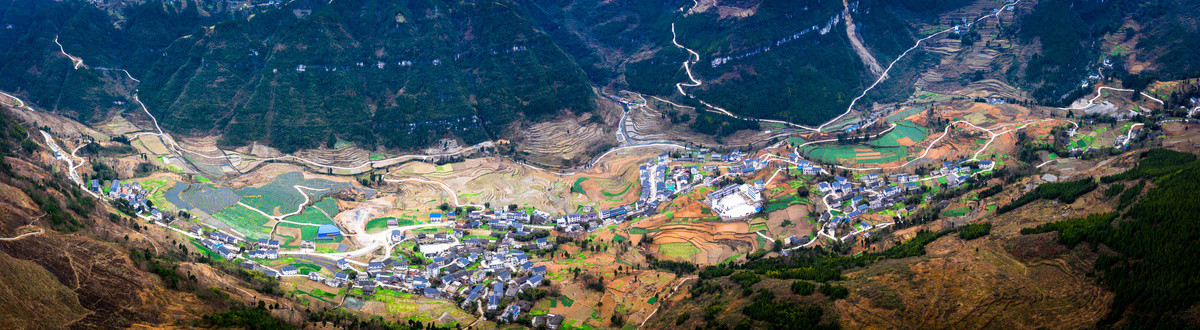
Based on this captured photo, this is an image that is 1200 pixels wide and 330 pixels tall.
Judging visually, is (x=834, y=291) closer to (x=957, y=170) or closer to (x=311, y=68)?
(x=957, y=170)

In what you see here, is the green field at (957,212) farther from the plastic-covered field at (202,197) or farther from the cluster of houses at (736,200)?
the plastic-covered field at (202,197)

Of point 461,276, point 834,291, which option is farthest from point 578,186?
point 834,291

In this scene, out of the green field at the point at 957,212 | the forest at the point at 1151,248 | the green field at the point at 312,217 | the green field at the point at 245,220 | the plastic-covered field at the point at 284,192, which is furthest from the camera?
the plastic-covered field at the point at 284,192

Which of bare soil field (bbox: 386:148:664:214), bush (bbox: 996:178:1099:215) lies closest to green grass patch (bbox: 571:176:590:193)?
bare soil field (bbox: 386:148:664:214)

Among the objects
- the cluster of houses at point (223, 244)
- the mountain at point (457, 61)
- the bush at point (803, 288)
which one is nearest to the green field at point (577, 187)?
the mountain at point (457, 61)

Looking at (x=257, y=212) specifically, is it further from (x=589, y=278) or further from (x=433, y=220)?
(x=589, y=278)
